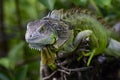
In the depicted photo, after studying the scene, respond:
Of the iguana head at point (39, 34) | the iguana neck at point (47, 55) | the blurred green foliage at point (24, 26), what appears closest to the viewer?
the iguana head at point (39, 34)

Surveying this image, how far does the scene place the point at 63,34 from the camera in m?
1.92

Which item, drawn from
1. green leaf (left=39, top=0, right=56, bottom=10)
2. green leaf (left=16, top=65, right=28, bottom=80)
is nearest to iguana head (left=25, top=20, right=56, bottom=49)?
green leaf (left=39, top=0, right=56, bottom=10)

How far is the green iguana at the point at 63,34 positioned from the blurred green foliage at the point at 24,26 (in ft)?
0.33

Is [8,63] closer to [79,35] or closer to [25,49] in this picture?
[25,49]

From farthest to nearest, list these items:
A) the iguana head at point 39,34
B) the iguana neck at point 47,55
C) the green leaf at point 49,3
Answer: the green leaf at point 49,3
the iguana neck at point 47,55
the iguana head at point 39,34

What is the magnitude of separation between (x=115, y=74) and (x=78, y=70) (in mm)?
420

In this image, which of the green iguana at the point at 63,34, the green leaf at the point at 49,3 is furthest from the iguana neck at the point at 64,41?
the green leaf at the point at 49,3

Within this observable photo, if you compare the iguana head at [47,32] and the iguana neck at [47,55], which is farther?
the iguana neck at [47,55]

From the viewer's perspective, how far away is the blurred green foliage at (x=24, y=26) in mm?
2302

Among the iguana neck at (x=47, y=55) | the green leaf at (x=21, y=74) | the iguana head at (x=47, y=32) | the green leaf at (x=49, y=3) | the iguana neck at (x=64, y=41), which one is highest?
the green leaf at (x=49, y=3)

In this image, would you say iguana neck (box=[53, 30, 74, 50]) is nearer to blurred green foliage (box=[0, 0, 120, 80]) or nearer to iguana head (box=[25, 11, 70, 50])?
iguana head (box=[25, 11, 70, 50])

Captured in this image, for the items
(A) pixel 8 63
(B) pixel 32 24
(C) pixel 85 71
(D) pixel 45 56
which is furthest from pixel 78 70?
(A) pixel 8 63

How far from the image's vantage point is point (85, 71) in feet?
6.57

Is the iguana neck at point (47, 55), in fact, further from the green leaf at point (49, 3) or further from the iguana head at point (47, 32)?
the green leaf at point (49, 3)
